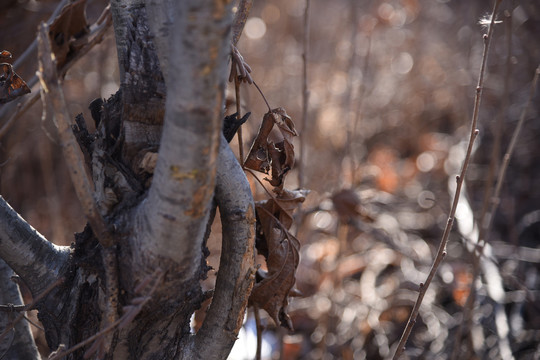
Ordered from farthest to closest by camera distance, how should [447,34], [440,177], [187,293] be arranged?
[447,34], [440,177], [187,293]

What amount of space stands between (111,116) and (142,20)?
183 millimetres

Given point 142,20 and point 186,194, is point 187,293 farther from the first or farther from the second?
point 142,20

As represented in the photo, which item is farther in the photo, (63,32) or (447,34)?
(447,34)

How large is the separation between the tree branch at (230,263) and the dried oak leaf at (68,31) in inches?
13.6

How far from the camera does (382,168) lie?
3426 millimetres

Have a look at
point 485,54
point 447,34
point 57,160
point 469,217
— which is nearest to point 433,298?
point 469,217

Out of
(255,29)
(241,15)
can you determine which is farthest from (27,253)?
(255,29)

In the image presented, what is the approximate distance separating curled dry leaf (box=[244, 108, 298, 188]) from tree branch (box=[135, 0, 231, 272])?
267 millimetres

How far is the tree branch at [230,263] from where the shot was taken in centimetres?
83

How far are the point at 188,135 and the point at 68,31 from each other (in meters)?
0.41

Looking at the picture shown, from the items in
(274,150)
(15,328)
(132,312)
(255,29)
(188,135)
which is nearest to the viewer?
(188,135)

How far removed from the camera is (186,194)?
0.64 m

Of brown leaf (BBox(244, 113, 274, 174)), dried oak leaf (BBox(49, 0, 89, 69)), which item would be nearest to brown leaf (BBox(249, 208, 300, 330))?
brown leaf (BBox(244, 113, 274, 174))

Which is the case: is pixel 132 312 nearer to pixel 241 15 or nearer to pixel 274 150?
pixel 274 150
